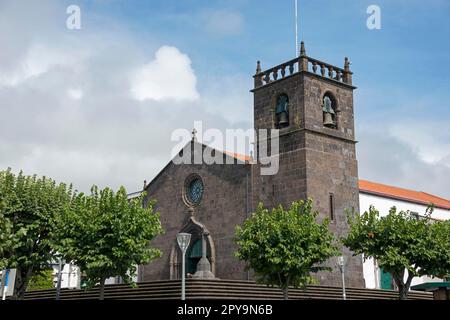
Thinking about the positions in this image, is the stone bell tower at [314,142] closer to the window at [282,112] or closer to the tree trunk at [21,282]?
the window at [282,112]

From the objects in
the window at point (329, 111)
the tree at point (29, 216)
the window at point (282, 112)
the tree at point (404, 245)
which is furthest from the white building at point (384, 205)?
the tree at point (29, 216)

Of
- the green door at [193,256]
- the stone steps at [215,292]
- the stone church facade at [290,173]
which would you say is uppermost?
the stone church facade at [290,173]

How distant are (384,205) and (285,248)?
2136cm


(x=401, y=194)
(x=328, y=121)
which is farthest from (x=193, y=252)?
(x=401, y=194)

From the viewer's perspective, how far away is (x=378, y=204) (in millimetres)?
41375

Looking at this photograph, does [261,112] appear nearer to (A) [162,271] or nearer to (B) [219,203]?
(B) [219,203]

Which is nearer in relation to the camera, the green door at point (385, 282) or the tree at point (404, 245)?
the tree at point (404, 245)

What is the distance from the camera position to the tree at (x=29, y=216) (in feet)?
87.5

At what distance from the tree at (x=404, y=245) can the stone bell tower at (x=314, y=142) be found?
538 centimetres

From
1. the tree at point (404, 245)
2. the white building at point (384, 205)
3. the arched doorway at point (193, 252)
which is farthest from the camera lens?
the white building at point (384, 205)

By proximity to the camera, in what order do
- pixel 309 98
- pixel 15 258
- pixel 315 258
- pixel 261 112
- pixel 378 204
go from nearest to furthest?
pixel 315 258 < pixel 15 258 < pixel 309 98 < pixel 261 112 < pixel 378 204

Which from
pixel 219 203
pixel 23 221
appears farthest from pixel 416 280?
pixel 23 221

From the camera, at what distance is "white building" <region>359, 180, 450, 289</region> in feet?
126

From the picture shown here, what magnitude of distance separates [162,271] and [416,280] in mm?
19099
